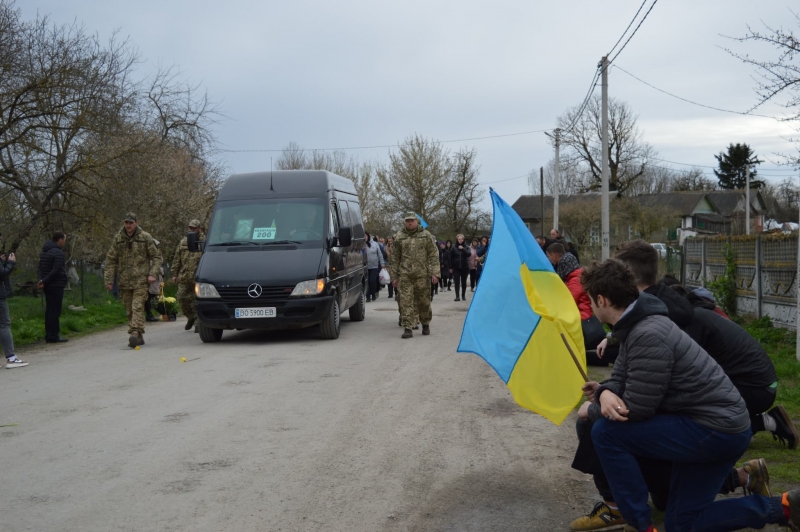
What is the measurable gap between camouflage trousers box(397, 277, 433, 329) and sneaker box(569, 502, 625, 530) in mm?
9167

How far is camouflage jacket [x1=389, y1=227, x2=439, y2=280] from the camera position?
13.7 metres

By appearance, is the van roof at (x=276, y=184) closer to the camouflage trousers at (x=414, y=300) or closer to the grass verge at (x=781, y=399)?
the camouflage trousers at (x=414, y=300)

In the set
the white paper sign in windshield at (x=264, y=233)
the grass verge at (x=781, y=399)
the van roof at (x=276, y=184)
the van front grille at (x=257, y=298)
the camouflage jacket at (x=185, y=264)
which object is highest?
the van roof at (x=276, y=184)

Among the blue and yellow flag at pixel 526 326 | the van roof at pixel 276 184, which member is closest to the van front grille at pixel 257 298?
the van roof at pixel 276 184

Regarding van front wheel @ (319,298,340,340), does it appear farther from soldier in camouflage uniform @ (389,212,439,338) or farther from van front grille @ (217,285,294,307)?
soldier in camouflage uniform @ (389,212,439,338)

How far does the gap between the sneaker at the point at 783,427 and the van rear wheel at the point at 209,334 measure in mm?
9346

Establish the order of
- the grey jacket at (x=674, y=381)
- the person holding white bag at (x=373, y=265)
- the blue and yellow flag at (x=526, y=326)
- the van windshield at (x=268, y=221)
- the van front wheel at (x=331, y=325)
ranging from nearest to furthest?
the grey jacket at (x=674, y=381) → the blue and yellow flag at (x=526, y=326) → the van front wheel at (x=331, y=325) → the van windshield at (x=268, y=221) → the person holding white bag at (x=373, y=265)

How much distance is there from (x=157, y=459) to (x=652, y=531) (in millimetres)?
3670

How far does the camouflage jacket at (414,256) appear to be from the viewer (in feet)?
45.0

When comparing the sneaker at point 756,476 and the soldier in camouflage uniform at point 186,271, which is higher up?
the soldier in camouflage uniform at point 186,271

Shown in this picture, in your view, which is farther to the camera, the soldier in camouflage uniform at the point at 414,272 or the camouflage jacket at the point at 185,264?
the camouflage jacket at the point at 185,264

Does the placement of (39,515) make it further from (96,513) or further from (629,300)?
(629,300)

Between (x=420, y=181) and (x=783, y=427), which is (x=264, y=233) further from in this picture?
(x=420, y=181)

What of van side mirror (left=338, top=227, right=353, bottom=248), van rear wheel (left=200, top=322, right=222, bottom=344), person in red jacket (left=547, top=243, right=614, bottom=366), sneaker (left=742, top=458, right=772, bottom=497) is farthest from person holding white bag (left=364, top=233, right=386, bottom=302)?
sneaker (left=742, top=458, right=772, bottom=497)
